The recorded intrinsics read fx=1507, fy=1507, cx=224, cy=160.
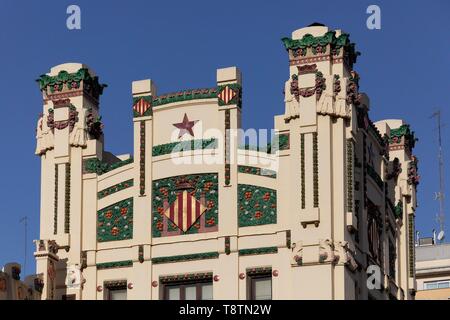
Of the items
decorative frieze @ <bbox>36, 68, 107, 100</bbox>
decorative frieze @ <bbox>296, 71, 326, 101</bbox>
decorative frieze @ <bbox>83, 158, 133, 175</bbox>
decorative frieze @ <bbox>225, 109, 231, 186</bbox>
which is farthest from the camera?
decorative frieze @ <bbox>36, 68, 107, 100</bbox>

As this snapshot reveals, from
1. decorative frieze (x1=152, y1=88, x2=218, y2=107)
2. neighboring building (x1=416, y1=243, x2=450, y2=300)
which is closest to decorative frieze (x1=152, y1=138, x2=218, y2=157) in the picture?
decorative frieze (x1=152, y1=88, x2=218, y2=107)

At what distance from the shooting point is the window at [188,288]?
179ft

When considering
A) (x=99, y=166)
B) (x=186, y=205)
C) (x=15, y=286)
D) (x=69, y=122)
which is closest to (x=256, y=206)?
(x=186, y=205)

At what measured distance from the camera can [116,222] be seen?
2221 inches

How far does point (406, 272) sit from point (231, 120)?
11.9 meters

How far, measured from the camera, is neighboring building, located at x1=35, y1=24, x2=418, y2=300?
53531 mm

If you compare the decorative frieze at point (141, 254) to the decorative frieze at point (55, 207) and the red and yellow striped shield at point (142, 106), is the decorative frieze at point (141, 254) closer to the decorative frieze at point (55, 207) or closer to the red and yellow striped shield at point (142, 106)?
the decorative frieze at point (55, 207)

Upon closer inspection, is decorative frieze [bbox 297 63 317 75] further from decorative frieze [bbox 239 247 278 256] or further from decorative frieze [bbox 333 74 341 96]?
decorative frieze [bbox 239 247 278 256]

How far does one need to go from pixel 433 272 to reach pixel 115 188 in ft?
116

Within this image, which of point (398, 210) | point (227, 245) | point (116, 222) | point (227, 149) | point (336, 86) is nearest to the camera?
point (227, 245)

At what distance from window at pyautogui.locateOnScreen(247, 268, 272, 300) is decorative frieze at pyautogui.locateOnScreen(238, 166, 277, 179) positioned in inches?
139

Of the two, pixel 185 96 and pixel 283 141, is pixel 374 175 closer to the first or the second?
pixel 283 141

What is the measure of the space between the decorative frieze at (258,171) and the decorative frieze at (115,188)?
4457 millimetres

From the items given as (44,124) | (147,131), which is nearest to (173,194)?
(147,131)
